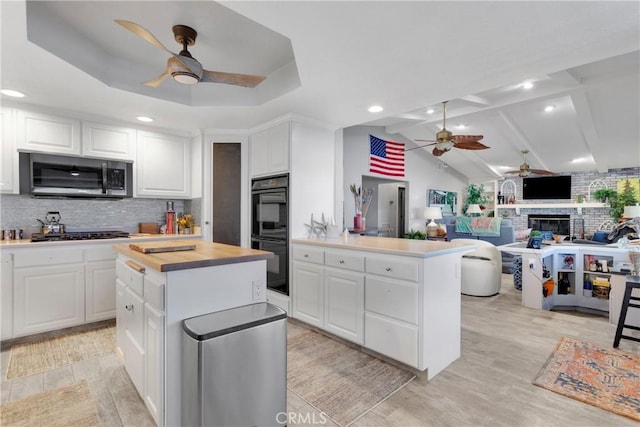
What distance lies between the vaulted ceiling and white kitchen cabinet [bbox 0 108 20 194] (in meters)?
0.26

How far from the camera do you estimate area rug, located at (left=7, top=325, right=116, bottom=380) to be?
243 cm

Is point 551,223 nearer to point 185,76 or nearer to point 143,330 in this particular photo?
point 185,76

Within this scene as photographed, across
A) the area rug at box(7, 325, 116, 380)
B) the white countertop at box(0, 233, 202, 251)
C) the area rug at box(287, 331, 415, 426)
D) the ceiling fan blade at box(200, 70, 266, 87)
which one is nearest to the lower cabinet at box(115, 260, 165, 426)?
the area rug at box(7, 325, 116, 380)

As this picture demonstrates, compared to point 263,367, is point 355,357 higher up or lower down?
lower down

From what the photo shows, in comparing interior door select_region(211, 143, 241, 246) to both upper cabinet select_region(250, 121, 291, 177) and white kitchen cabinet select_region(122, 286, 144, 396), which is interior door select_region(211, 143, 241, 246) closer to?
upper cabinet select_region(250, 121, 291, 177)

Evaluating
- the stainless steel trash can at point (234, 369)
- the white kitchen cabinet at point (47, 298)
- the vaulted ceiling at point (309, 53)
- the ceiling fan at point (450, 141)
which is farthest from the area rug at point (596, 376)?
the white kitchen cabinet at point (47, 298)

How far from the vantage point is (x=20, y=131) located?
10.2 feet

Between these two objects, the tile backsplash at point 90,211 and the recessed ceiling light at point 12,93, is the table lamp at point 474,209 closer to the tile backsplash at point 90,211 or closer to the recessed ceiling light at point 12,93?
the tile backsplash at point 90,211

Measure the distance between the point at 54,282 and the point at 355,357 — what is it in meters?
2.98

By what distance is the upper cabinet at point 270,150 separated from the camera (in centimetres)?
352

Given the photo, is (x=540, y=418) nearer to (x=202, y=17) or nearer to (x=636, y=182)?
(x=202, y=17)

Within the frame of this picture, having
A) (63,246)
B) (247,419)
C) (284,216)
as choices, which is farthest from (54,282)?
(247,419)

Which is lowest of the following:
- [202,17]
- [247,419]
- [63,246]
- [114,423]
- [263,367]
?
[114,423]

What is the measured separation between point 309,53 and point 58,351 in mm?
3243
